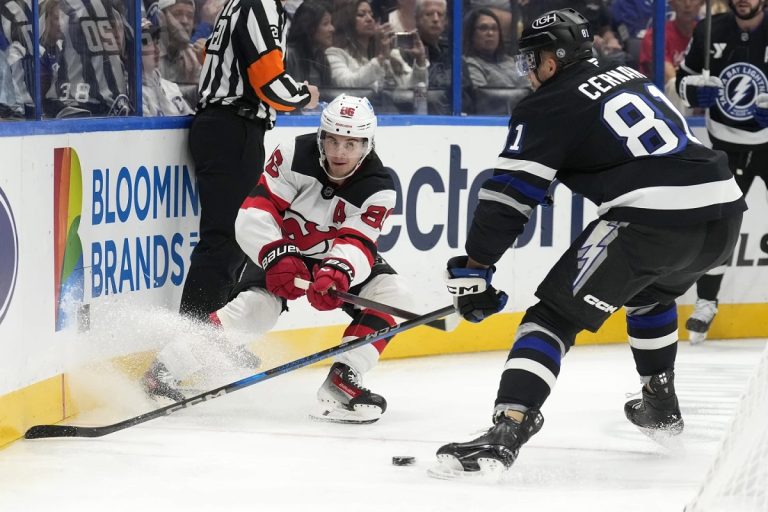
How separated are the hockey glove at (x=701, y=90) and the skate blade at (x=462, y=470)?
2.69m

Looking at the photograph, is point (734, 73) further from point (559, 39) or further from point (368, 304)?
point (559, 39)

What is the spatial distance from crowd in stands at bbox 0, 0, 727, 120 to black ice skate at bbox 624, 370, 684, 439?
192 cm

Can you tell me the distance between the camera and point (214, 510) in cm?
306

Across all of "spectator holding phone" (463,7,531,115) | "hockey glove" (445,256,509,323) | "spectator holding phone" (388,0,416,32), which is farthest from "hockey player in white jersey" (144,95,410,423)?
"spectator holding phone" (463,7,531,115)

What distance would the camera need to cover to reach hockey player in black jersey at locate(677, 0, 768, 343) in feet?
18.5

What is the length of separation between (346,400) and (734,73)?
2.55 meters

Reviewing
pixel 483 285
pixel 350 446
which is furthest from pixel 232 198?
pixel 483 285

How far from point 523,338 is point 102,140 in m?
1.57

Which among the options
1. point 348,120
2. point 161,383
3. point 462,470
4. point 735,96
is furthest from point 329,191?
point 735,96

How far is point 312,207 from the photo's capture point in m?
4.20

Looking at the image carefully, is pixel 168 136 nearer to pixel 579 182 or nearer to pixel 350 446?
pixel 350 446

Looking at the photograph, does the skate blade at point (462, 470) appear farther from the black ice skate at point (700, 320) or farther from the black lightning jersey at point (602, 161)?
the black ice skate at point (700, 320)

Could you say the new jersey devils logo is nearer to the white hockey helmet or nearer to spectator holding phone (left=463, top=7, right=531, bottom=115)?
the white hockey helmet

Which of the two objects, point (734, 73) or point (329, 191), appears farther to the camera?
Result: point (734, 73)
